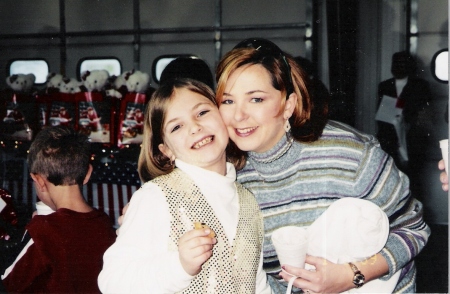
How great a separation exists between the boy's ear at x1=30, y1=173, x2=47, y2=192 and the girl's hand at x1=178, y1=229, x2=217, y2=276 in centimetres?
70

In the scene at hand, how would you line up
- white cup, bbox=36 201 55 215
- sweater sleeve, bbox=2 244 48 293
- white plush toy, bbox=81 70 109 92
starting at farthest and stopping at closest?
white plush toy, bbox=81 70 109 92, white cup, bbox=36 201 55 215, sweater sleeve, bbox=2 244 48 293

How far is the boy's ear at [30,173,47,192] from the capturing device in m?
1.52

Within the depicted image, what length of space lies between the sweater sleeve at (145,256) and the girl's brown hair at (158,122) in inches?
6.4

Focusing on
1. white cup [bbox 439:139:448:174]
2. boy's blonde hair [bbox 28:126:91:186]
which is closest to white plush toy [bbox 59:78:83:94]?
boy's blonde hair [bbox 28:126:91:186]

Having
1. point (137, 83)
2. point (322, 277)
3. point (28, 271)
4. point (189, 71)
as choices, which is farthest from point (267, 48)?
point (137, 83)

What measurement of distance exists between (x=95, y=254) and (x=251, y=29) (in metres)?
3.49

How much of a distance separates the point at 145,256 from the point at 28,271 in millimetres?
508

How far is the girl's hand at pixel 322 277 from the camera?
1.14 m

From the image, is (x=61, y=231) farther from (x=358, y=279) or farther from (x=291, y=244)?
(x=358, y=279)

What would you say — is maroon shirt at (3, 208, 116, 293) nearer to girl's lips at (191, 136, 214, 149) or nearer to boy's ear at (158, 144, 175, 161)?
boy's ear at (158, 144, 175, 161)

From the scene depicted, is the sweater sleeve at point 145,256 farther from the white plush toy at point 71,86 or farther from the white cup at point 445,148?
the white plush toy at point 71,86

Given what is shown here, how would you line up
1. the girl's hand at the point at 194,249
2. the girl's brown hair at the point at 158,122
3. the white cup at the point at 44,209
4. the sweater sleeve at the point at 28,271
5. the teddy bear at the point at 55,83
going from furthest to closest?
the teddy bear at the point at 55,83 → the white cup at the point at 44,209 → the sweater sleeve at the point at 28,271 → the girl's brown hair at the point at 158,122 → the girl's hand at the point at 194,249

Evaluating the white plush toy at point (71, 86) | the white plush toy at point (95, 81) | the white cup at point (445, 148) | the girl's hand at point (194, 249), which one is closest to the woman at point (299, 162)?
the white cup at point (445, 148)

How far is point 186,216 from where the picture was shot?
1105 millimetres
